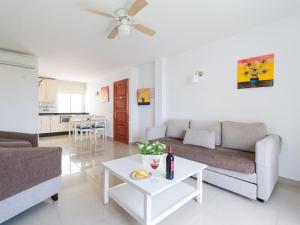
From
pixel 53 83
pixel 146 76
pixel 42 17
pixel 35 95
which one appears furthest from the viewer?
pixel 53 83

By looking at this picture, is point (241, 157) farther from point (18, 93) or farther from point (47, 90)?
point (47, 90)

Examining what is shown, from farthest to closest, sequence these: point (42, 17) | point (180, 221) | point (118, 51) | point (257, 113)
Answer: point (118, 51), point (257, 113), point (42, 17), point (180, 221)

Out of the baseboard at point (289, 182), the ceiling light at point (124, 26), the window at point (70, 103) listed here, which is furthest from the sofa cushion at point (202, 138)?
the window at point (70, 103)

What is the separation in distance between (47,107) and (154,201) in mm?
6329

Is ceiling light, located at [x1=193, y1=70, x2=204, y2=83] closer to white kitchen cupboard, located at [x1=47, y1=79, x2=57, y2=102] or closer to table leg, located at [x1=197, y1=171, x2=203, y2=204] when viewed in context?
table leg, located at [x1=197, y1=171, x2=203, y2=204]

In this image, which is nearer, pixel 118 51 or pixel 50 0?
pixel 50 0

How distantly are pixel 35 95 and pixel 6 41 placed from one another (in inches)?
48.4

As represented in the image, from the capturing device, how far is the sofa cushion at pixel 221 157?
71.1 inches

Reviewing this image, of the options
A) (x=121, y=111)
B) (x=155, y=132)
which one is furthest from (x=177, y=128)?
(x=121, y=111)

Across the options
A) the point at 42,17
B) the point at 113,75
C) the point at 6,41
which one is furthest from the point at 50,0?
the point at 113,75

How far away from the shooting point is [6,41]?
118 inches

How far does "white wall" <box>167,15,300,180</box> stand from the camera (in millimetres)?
2158

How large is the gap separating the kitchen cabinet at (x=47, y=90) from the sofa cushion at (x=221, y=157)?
230 inches

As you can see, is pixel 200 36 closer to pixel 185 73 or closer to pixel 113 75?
pixel 185 73
